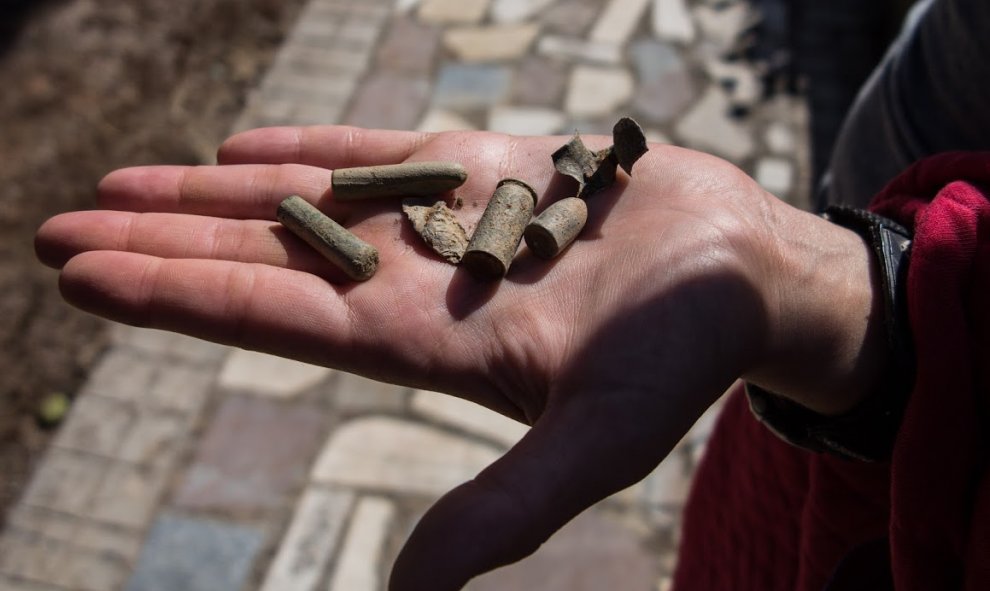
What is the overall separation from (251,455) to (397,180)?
6.41ft

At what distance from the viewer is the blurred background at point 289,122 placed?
12.8 ft

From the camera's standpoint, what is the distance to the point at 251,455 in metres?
4.19

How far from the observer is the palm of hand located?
75.7 inches

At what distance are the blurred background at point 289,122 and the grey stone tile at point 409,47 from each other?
18 mm

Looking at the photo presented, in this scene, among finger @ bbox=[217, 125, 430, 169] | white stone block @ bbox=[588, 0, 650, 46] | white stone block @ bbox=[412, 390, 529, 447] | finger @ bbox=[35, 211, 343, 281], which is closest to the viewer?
finger @ bbox=[35, 211, 343, 281]

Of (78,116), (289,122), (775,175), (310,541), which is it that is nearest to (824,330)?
(310,541)

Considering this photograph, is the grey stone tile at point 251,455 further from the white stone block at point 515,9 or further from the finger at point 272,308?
the white stone block at point 515,9

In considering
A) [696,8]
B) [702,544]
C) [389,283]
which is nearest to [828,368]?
[702,544]

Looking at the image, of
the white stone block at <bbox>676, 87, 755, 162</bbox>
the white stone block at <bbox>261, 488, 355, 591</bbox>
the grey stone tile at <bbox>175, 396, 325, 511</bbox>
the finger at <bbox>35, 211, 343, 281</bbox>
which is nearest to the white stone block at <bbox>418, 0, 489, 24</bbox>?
the white stone block at <bbox>676, 87, 755, 162</bbox>

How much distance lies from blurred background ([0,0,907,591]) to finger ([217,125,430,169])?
1.62m

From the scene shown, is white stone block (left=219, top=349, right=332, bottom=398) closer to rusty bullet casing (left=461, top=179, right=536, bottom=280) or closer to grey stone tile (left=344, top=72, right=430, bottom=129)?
grey stone tile (left=344, top=72, right=430, bottom=129)

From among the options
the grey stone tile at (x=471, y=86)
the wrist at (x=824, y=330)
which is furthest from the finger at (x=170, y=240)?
the grey stone tile at (x=471, y=86)

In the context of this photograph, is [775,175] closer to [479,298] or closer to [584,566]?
[584,566]

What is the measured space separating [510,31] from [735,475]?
15.5ft
